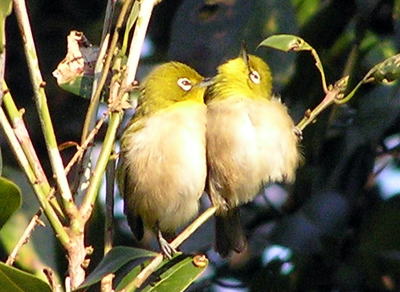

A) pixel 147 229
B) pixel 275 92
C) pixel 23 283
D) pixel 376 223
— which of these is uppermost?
pixel 23 283

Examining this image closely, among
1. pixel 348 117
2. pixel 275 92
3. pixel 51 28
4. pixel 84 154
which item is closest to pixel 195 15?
pixel 275 92

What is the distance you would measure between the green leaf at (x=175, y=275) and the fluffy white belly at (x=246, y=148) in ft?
1.78

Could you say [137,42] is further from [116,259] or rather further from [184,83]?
[184,83]

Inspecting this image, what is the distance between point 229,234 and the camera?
2.86 m

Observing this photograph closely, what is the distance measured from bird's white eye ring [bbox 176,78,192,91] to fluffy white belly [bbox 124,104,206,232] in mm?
85

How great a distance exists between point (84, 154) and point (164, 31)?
68.9 inches

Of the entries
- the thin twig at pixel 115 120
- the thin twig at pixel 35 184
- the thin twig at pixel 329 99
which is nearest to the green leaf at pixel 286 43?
the thin twig at pixel 329 99

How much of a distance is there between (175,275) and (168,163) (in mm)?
664

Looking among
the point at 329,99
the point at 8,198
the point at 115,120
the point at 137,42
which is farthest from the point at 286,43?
the point at 8,198

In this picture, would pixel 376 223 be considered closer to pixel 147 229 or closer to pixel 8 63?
pixel 147 229

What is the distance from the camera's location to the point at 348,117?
10.8 ft

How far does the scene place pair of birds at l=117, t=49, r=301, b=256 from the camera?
2.57 meters

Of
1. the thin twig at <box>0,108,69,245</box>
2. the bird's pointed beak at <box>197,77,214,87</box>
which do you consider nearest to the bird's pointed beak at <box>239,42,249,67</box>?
the bird's pointed beak at <box>197,77,214,87</box>

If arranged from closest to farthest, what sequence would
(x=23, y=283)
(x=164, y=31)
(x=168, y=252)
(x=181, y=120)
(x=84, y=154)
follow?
(x=23, y=283) → (x=84, y=154) → (x=168, y=252) → (x=181, y=120) → (x=164, y=31)
